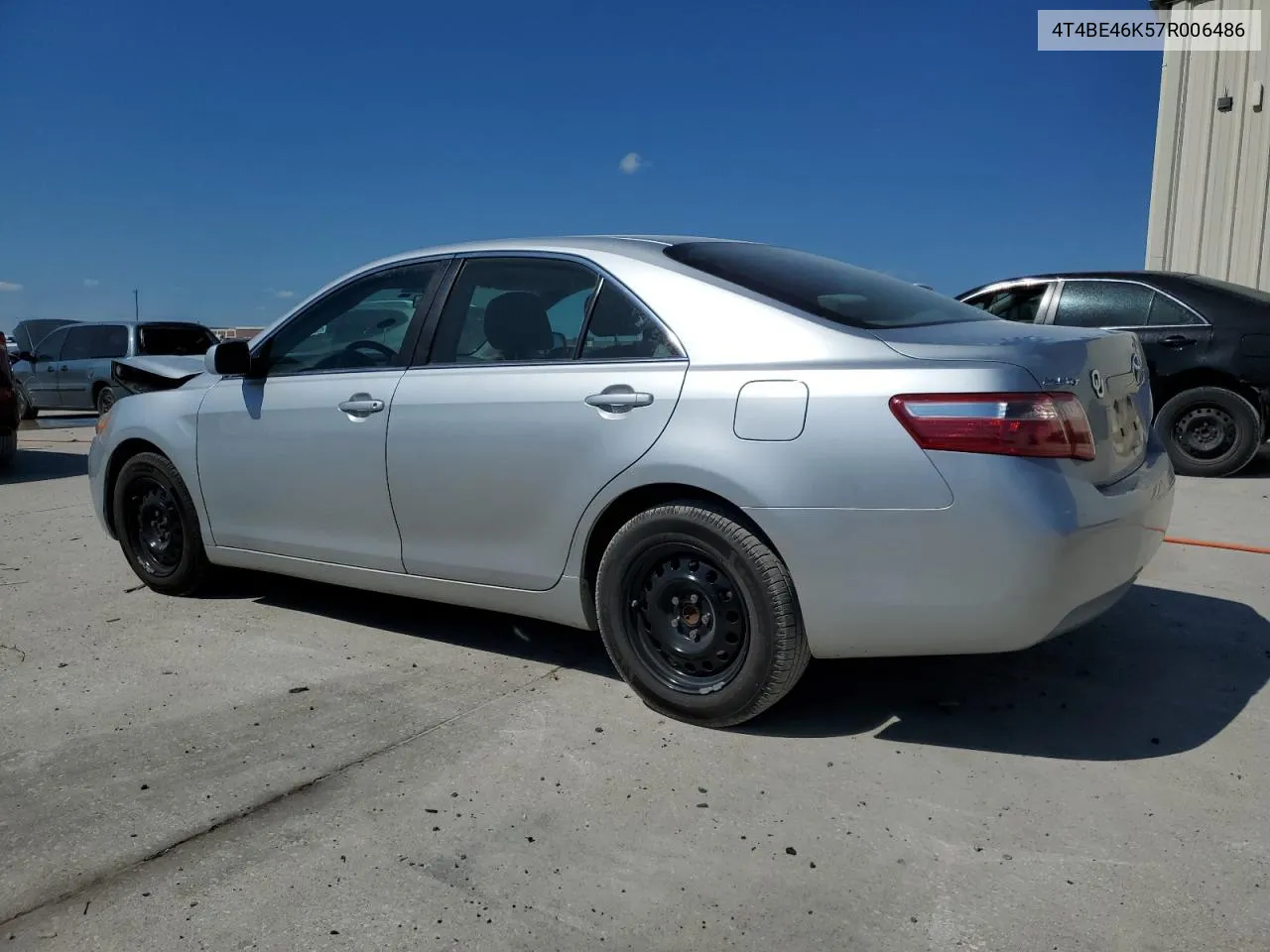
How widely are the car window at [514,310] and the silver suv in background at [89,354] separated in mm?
13207

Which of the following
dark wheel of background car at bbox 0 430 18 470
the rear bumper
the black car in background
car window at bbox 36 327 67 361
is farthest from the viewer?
car window at bbox 36 327 67 361

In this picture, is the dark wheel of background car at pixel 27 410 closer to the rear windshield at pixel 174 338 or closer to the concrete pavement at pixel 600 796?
the rear windshield at pixel 174 338

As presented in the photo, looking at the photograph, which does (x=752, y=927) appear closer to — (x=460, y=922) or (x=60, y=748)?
(x=460, y=922)

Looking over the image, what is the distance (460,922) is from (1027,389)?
196 centimetres

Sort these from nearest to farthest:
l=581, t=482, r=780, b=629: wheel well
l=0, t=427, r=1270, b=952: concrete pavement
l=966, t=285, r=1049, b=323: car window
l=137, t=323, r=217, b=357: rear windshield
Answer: l=0, t=427, r=1270, b=952: concrete pavement, l=581, t=482, r=780, b=629: wheel well, l=966, t=285, r=1049, b=323: car window, l=137, t=323, r=217, b=357: rear windshield

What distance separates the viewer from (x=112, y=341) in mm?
16219

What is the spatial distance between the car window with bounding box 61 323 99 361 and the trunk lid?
52.8 feet

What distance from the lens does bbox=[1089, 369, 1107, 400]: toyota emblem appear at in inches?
121

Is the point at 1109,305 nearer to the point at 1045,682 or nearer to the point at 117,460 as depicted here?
the point at 1045,682

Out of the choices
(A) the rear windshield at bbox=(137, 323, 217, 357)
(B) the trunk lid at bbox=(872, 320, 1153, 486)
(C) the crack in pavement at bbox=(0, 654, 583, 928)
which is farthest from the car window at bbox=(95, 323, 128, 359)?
(B) the trunk lid at bbox=(872, 320, 1153, 486)

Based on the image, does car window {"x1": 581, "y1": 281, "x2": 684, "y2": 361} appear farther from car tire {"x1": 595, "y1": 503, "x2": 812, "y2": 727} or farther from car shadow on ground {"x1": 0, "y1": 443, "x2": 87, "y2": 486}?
car shadow on ground {"x1": 0, "y1": 443, "x2": 87, "y2": 486}

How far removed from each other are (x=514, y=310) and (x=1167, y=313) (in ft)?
20.3

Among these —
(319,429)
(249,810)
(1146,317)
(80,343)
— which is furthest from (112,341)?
(249,810)

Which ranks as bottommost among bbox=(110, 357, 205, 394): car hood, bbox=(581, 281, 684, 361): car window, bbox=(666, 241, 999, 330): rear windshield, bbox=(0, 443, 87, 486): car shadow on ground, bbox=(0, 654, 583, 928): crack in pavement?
bbox=(0, 443, 87, 486): car shadow on ground
